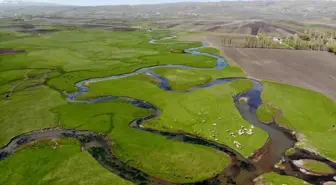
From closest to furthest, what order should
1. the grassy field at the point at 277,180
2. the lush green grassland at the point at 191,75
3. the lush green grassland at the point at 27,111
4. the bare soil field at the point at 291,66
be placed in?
the grassy field at the point at 277,180 < the lush green grassland at the point at 27,111 < the lush green grassland at the point at 191,75 < the bare soil field at the point at 291,66

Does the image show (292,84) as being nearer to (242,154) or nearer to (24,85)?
(242,154)

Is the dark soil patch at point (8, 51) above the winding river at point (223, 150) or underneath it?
above

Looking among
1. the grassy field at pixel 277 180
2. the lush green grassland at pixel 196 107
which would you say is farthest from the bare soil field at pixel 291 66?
the grassy field at pixel 277 180

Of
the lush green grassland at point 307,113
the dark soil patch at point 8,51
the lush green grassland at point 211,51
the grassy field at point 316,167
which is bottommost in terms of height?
the grassy field at point 316,167

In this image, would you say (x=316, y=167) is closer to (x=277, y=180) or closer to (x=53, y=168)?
(x=277, y=180)

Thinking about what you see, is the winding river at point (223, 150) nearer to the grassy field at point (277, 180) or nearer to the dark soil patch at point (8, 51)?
the grassy field at point (277, 180)

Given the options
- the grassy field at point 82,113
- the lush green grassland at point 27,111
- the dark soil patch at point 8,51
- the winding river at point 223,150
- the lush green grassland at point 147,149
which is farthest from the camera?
the dark soil patch at point 8,51

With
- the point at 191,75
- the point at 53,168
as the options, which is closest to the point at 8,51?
the point at 191,75
